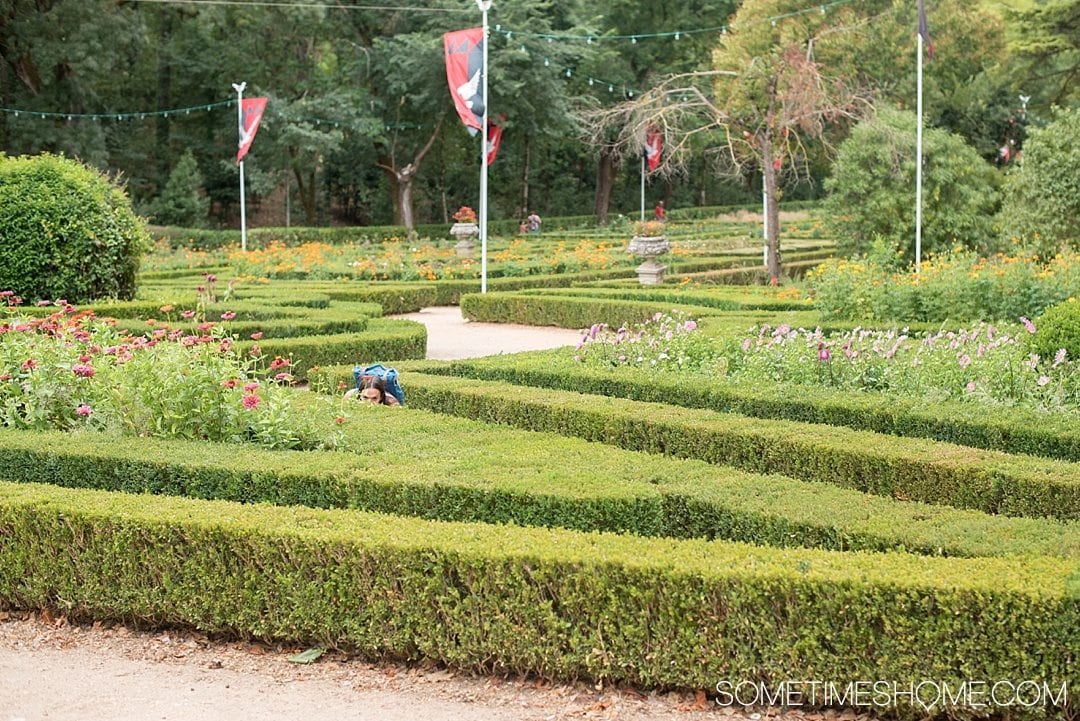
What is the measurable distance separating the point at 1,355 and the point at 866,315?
25.5ft

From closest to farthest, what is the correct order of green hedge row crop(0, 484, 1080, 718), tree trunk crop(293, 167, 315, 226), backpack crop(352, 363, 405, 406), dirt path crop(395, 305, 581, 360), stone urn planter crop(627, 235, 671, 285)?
green hedge row crop(0, 484, 1080, 718) → backpack crop(352, 363, 405, 406) → dirt path crop(395, 305, 581, 360) → stone urn planter crop(627, 235, 671, 285) → tree trunk crop(293, 167, 315, 226)

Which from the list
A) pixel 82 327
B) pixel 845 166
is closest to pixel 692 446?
pixel 82 327

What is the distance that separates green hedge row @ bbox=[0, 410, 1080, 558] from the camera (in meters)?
5.05

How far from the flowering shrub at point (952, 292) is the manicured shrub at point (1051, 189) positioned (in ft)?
19.0

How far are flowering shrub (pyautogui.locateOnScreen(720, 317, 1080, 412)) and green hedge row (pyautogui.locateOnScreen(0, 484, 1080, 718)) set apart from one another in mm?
3496

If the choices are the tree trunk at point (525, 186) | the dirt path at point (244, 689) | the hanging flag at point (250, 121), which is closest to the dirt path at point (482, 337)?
the dirt path at point (244, 689)

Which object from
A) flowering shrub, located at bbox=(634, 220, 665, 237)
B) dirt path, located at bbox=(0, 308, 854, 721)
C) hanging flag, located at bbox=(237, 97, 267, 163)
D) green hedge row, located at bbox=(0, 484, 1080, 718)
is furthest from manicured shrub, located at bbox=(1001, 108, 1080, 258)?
dirt path, located at bbox=(0, 308, 854, 721)

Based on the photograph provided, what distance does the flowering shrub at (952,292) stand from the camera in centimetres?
1191

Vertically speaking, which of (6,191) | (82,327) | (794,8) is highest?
(794,8)

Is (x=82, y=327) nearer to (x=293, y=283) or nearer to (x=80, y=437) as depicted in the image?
(x=80, y=437)

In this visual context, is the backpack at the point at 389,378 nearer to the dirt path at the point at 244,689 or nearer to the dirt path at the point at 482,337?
the dirt path at the point at 244,689

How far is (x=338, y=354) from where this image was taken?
1162 centimetres

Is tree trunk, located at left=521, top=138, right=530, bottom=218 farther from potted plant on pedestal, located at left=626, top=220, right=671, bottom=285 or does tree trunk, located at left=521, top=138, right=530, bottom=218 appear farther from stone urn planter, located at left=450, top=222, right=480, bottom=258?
potted plant on pedestal, located at left=626, top=220, right=671, bottom=285

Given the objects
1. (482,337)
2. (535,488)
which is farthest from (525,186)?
(535,488)
